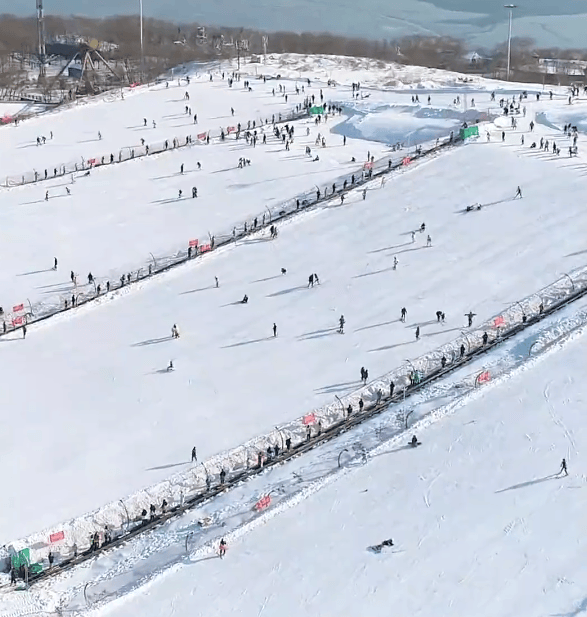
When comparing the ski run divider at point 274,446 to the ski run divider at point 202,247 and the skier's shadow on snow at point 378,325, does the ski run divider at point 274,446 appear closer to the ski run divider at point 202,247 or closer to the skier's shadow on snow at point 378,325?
the skier's shadow on snow at point 378,325

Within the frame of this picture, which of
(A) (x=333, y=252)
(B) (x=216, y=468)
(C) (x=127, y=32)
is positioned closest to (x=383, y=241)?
(A) (x=333, y=252)

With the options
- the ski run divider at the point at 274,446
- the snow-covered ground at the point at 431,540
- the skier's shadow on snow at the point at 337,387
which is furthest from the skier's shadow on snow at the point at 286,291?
the snow-covered ground at the point at 431,540

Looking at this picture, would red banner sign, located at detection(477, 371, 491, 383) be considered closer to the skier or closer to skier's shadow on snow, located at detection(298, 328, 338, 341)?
the skier

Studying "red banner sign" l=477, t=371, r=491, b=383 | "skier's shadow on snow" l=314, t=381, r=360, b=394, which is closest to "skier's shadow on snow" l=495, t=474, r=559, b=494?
"red banner sign" l=477, t=371, r=491, b=383

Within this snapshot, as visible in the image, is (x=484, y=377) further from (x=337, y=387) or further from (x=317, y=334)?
(x=317, y=334)

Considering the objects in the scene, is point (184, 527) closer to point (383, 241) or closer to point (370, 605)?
point (370, 605)
